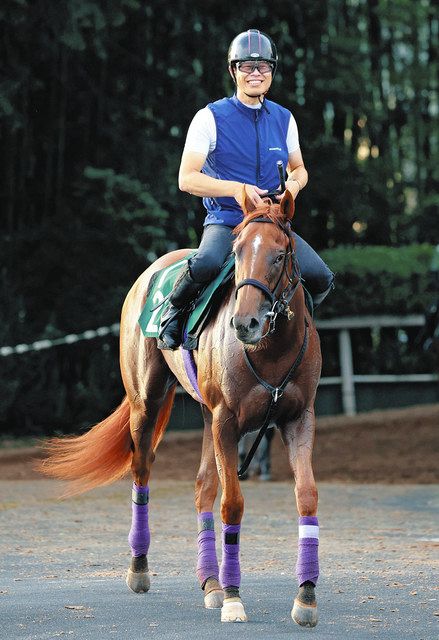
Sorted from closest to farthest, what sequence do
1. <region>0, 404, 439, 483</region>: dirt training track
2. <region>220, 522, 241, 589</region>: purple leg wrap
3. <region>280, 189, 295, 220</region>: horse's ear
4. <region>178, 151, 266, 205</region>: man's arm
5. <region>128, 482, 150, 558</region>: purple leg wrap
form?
<region>280, 189, 295, 220</region>: horse's ear < <region>220, 522, 241, 589</region>: purple leg wrap < <region>178, 151, 266, 205</region>: man's arm < <region>128, 482, 150, 558</region>: purple leg wrap < <region>0, 404, 439, 483</region>: dirt training track

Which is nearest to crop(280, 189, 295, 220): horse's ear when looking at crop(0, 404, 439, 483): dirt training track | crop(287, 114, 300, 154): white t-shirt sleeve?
crop(287, 114, 300, 154): white t-shirt sleeve

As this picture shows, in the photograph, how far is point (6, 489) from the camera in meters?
15.6

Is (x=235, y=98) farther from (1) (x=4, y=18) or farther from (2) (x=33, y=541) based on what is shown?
(1) (x=4, y=18)

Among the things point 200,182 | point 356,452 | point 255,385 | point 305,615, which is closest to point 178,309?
point 200,182

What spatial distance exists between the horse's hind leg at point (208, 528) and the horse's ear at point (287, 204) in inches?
63.5

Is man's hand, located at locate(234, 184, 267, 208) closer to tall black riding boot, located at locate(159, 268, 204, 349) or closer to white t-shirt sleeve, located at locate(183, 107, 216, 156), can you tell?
white t-shirt sleeve, located at locate(183, 107, 216, 156)

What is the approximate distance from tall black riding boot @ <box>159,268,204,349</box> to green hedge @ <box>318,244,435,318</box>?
1417 centimetres

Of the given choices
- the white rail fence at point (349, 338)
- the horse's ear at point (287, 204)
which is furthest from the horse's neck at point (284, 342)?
the white rail fence at point (349, 338)

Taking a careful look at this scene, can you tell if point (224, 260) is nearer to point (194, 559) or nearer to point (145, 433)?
point (145, 433)

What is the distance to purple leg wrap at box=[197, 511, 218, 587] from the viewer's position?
27.2 ft

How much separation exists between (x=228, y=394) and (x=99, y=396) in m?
12.9

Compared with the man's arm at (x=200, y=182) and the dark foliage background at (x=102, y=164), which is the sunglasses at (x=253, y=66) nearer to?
the man's arm at (x=200, y=182)

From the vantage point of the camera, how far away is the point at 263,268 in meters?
7.48

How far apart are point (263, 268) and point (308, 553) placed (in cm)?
144
